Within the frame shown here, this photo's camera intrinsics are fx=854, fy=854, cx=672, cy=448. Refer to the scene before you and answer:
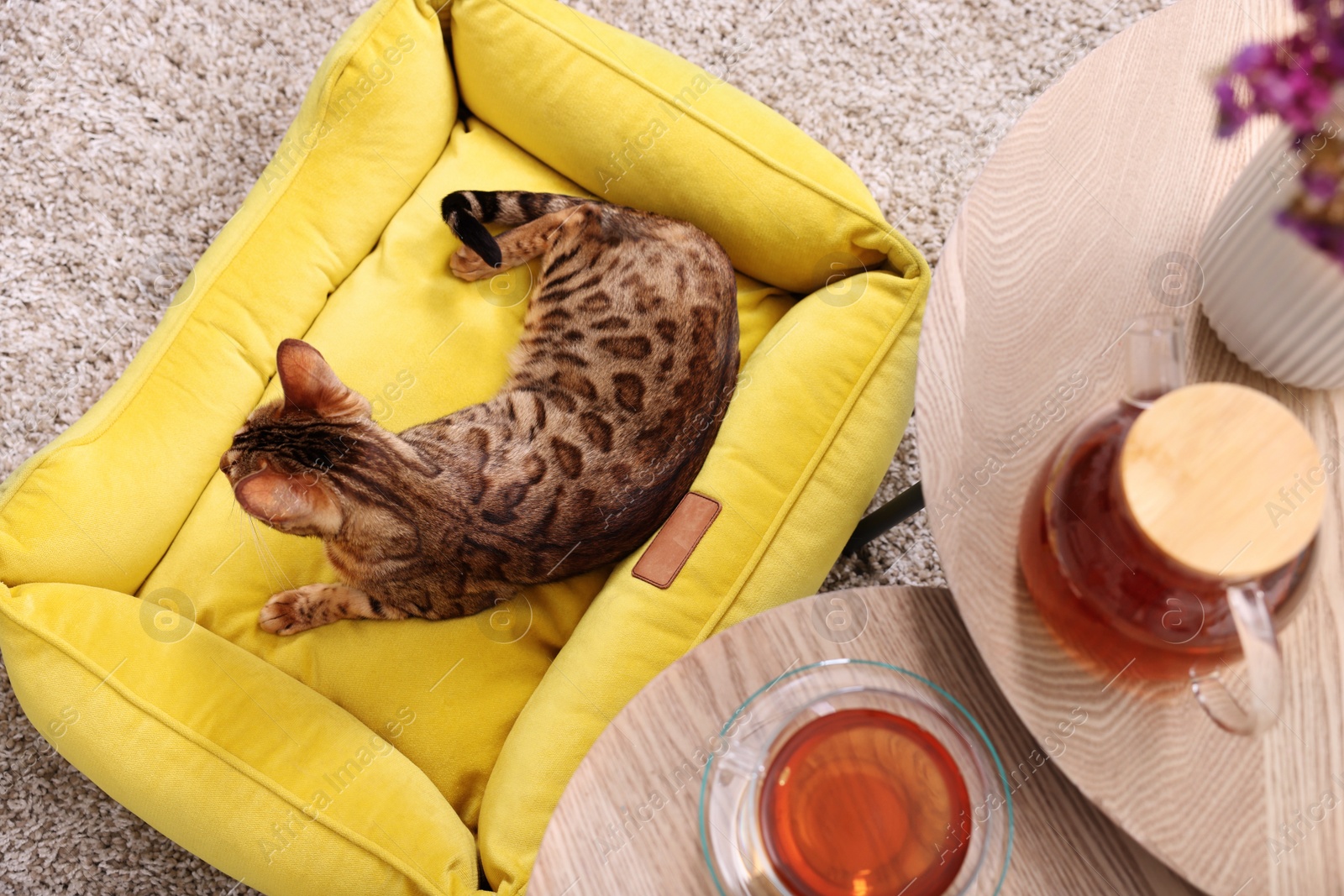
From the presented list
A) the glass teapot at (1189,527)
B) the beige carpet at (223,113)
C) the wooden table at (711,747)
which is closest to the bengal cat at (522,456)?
the wooden table at (711,747)

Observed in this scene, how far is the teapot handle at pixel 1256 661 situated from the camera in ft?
1.87

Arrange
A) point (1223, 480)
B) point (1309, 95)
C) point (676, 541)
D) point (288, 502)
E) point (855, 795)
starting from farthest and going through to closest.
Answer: point (676, 541) < point (288, 502) < point (855, 795) < point (1223, 480) < point (1309, 95)

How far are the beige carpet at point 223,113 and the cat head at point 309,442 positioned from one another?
2.32ft

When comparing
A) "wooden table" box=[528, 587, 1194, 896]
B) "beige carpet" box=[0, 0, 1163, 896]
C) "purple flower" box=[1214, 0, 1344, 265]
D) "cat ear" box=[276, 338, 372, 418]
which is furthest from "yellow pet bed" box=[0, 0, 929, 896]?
"purple flower" box=[1214, 0, 1344, 265]

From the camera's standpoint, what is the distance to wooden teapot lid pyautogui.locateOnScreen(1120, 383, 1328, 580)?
58 cm

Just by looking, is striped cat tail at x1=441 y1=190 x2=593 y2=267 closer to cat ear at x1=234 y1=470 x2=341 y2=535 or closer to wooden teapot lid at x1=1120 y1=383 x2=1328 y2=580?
cat ear at x1=234 y1=470 x2=341 y2=535

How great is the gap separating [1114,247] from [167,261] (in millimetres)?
1696

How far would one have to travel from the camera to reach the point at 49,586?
3.85 ft

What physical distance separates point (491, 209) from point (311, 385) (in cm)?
43

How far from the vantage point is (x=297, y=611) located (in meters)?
Result: 1.27

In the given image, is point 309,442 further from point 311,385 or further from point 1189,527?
point 1189,527

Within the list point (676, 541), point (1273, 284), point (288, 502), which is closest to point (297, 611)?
point (288, 502)

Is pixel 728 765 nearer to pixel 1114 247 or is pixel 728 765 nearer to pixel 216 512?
pixel 1114 247

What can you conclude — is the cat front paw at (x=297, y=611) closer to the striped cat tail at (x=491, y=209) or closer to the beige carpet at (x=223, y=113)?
the striped cat tail at (x=491, y=209)
